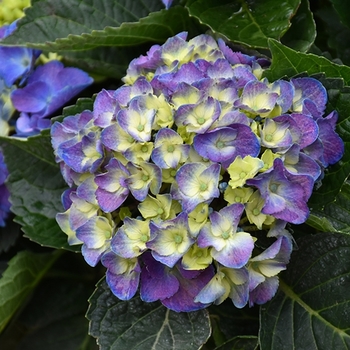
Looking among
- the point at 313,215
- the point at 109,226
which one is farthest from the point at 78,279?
the point at 313,215

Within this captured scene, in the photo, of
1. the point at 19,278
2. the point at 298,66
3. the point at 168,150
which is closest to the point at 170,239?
the point at 168,150

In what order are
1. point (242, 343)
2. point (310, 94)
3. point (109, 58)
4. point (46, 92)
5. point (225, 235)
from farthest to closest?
point (109, 58), point (46, 92), point (242, 343), point (310, 94), point (225, 235)

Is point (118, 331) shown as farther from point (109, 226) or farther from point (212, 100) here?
point (212, 100)

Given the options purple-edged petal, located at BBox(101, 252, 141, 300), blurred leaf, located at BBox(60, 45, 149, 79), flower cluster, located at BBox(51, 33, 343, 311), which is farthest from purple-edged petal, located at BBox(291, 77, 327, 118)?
blurred leaf, located at BBox(60, 45, 149, 79)

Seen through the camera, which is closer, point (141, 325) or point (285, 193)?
point (285, 193)

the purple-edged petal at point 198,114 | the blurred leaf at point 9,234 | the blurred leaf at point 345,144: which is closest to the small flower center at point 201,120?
the purple-edged petal at point 198,114

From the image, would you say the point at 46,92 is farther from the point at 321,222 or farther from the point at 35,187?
the point at 321,222
